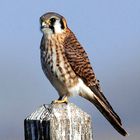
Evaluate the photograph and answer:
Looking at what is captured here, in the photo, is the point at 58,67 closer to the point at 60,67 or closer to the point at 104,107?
the point at 60,67

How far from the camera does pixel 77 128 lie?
295 centimetres

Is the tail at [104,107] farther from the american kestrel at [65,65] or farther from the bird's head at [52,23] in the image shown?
the bird's head at [52,23]

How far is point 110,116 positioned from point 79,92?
95 cm

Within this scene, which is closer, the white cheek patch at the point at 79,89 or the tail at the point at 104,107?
the tail at the point at 104,107

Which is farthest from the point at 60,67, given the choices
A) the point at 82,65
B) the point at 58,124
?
the point at 58,124

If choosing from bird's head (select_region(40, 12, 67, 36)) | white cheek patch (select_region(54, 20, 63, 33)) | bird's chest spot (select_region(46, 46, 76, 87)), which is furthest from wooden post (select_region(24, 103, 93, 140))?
white cheek patch (select_region(54, 20, 63, 33))

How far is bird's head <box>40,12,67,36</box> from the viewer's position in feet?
20.1

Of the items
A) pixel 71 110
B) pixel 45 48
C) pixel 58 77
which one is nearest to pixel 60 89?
pixel 58 77

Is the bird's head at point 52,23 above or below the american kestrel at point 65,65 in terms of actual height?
above

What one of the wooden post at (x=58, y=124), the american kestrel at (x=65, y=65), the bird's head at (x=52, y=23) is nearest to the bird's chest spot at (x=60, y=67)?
the american kestrel at (x=65, y=65)

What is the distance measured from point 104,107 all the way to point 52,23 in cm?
121

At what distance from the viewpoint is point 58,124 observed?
2.86 meters

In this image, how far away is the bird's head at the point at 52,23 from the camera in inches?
241

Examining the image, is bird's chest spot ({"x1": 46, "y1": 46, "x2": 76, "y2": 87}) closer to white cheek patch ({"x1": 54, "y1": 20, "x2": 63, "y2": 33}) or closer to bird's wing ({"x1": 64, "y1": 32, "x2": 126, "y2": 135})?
bird's wing ({"x1": 64, "y1": 32, "x2": 126, "y2": 135})
